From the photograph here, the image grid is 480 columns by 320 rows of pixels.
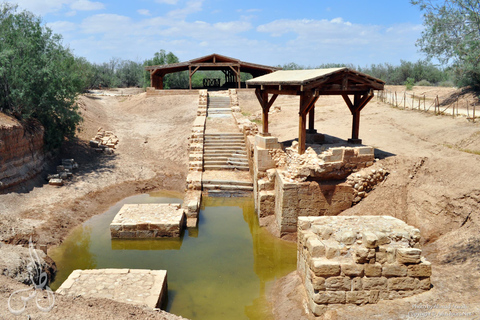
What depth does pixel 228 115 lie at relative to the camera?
19.3 meters

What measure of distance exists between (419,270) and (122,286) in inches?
190

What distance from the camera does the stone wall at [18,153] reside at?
10.3 meters

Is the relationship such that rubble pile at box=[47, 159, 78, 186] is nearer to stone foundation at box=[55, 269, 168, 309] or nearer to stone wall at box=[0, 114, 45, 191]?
stone wall at box=[0, 114, 45, 191]

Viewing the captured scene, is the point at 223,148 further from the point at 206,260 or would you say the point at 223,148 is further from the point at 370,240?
the point at 370,240

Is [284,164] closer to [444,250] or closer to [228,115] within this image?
[444,250]

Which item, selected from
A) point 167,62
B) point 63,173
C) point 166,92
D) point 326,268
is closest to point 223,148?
point 63,173

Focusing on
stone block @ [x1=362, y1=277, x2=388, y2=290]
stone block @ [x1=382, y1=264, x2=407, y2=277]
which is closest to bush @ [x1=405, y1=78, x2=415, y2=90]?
stone block @ [x1=382, y1=264, x2=407, y2=277]

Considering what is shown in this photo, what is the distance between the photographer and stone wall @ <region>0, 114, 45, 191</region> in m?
10.3

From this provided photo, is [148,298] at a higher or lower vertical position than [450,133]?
lower

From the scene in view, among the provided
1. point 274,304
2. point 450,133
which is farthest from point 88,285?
point 450,133

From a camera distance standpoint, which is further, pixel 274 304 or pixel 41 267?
pixel 41 267

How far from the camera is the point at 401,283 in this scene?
17.0 feet

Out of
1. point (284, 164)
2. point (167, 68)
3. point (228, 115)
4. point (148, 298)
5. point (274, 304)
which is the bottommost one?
point (274, 304)

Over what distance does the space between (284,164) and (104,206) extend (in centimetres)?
591
